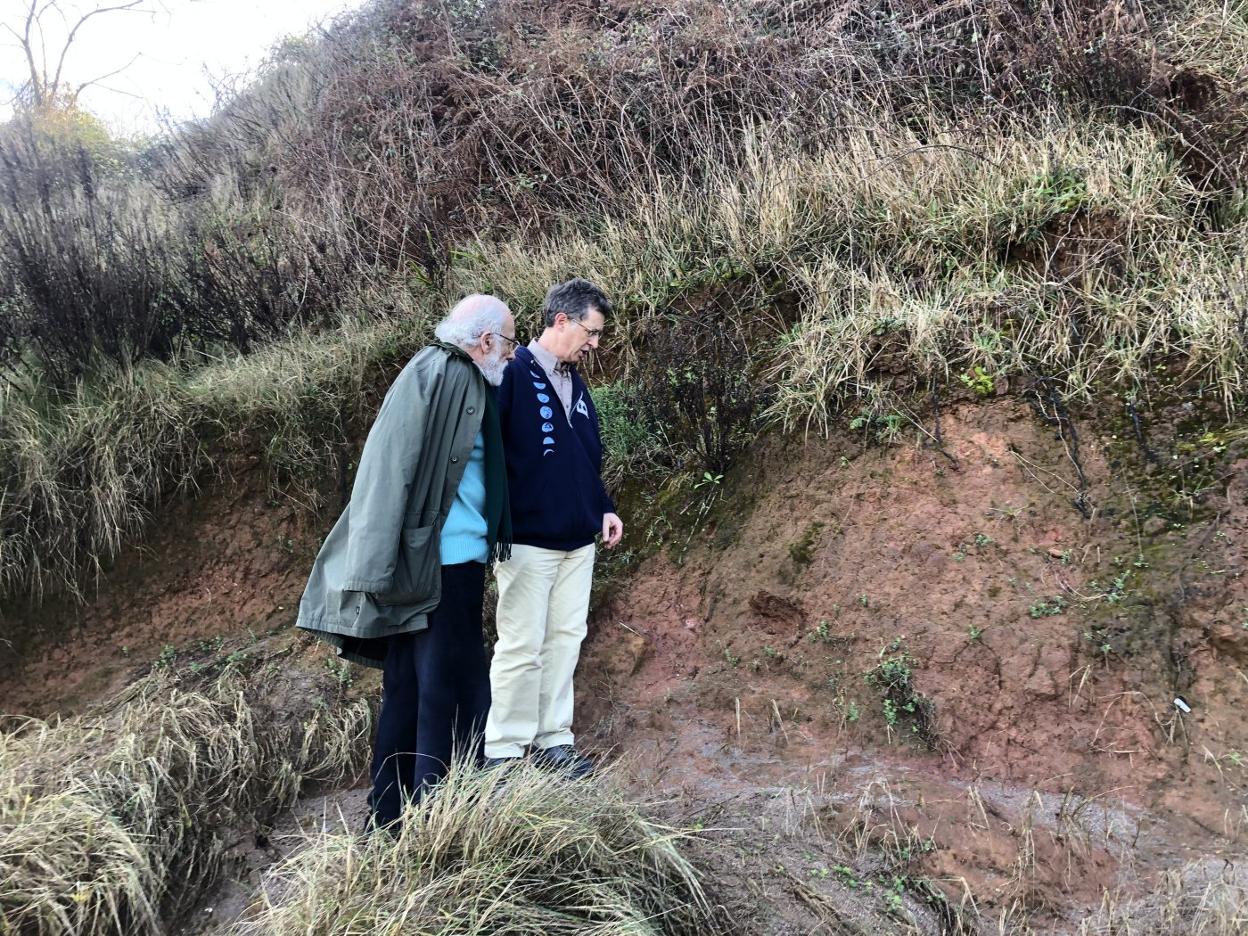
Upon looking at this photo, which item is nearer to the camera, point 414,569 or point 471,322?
point 414,569

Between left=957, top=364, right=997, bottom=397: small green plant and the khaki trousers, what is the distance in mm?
2059

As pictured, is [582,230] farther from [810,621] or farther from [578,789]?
[578,789]

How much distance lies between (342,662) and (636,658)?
5.25ft

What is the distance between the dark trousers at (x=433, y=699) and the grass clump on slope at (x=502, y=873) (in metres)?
0.19

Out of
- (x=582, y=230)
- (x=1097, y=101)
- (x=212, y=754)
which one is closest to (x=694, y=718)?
(x=212, y=754)

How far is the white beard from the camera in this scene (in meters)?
3.14

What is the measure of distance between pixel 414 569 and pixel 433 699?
482 mm

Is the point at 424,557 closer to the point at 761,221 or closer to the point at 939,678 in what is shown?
the point at 939,678

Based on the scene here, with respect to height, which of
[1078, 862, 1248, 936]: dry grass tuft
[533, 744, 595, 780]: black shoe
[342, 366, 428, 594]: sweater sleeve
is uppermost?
[342, 366, 428, 594]: sweater sleeve

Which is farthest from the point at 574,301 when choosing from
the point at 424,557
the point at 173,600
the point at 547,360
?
the point at 173,600

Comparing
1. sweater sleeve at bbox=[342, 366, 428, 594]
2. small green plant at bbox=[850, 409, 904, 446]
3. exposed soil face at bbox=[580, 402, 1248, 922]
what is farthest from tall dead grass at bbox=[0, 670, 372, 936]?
small green plant at bbox=[850, 409, 904, 446]

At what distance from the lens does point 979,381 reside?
407 cm

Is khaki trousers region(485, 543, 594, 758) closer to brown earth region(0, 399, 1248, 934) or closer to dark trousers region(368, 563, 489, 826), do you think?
dark trousers region(368, 563, 489, 826)

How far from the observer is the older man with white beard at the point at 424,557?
2787 mm
